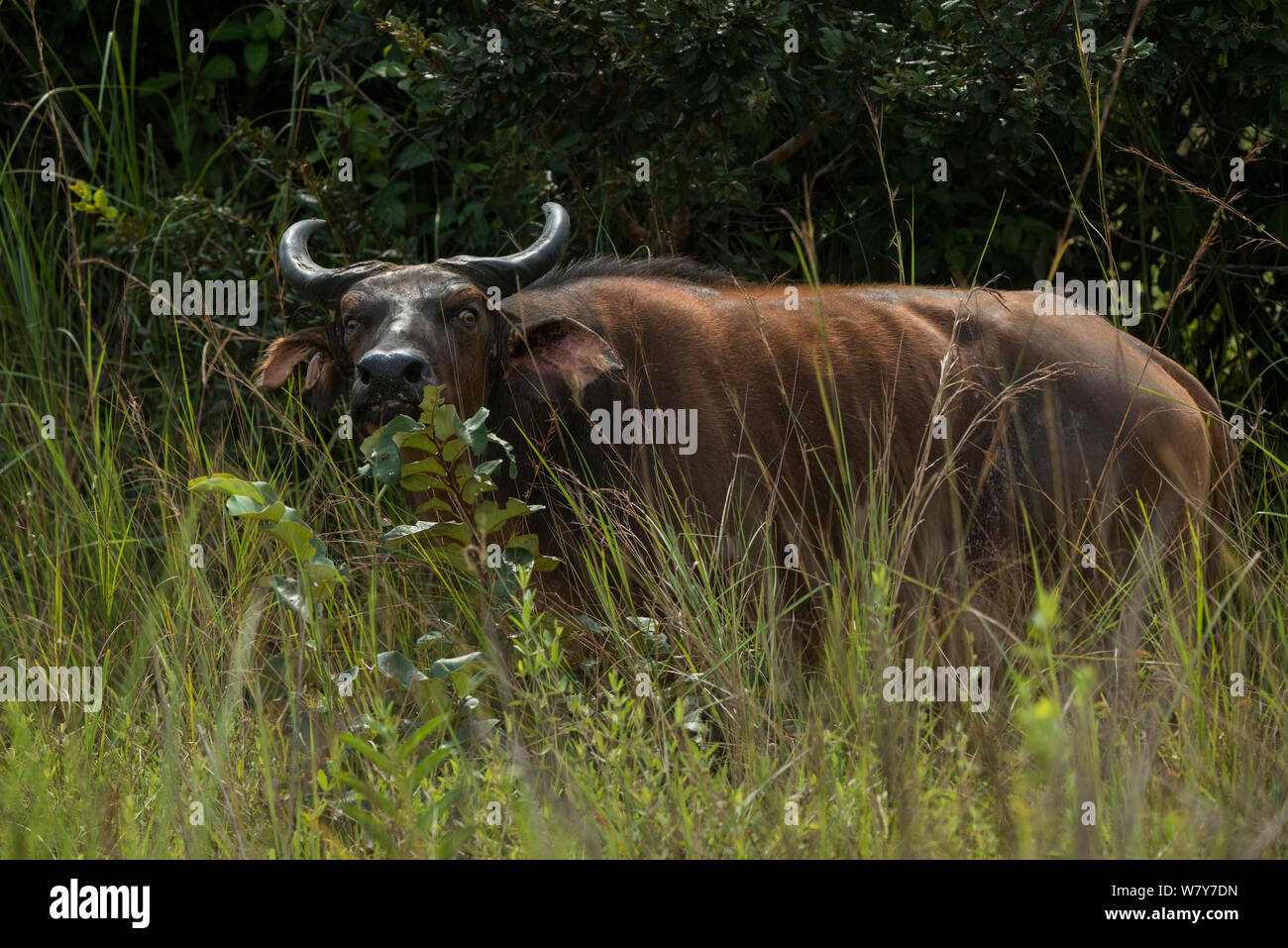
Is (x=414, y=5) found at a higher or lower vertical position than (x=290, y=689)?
higher

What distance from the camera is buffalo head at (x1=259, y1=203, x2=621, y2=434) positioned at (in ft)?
14.1

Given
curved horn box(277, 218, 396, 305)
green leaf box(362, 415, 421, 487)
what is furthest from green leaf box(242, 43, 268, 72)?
green leaf box(362, 415, 421, 487)

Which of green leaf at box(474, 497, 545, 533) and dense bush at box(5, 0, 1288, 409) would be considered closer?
green leaf at box(474, 497, 545, 533)

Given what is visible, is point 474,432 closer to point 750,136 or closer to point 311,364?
point 311,364

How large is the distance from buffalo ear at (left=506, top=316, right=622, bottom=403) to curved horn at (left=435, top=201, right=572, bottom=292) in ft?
0.74

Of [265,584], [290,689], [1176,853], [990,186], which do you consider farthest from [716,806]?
[990,186]

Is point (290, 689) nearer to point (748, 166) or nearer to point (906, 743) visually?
point (906, 743)

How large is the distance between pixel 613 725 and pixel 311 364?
89.3 inches

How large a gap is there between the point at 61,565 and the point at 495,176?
7.81 ft

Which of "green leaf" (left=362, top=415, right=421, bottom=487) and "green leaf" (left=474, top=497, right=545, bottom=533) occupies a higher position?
"green leaf" (left=362, top=415, right=421, bottom=487)

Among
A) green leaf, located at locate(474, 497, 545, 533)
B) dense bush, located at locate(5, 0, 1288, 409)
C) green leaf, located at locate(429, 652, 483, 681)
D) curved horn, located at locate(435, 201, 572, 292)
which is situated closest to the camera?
green leaf, located at locate(429, 652, 483, 681)

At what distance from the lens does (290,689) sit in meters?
3.24

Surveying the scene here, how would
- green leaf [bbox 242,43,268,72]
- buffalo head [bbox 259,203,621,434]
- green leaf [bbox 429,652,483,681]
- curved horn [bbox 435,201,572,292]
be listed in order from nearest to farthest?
1. green leaf [bbox 429,652,483,681]
2. buffalo head [bbox 259,203,621,434]
3. curved horn [bbox 435,201,572,292]
4. green leaf [bbox 242,43,268,72]

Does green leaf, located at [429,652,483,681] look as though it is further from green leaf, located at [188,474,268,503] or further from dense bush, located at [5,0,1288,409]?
dense bush, located at [5,0,1288,409]
